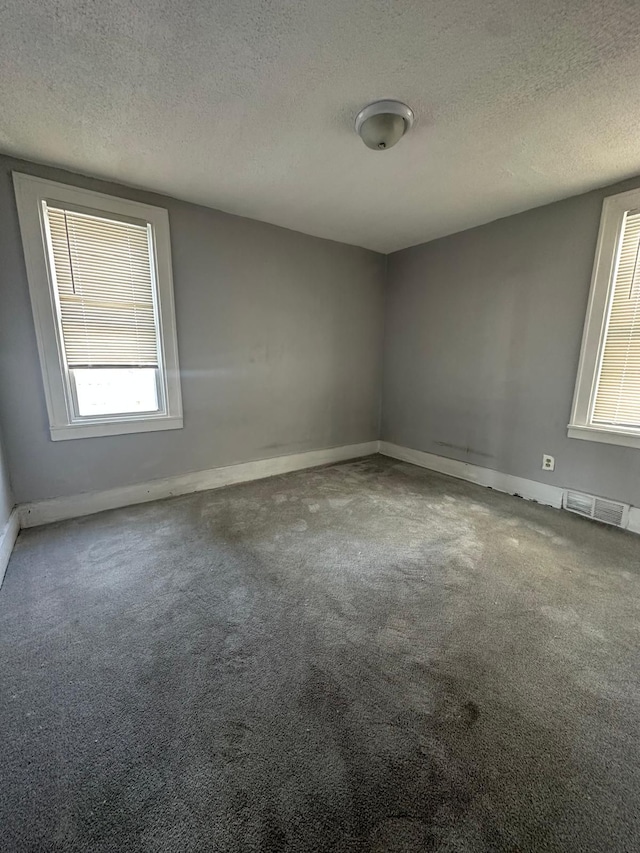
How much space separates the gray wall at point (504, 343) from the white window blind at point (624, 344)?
7.4 inches

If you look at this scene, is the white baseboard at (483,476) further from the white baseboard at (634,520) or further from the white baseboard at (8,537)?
the white baseboard at (8,537)

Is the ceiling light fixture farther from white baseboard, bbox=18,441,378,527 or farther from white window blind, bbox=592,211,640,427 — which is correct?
white baseboard, bbox=18,441,378,527

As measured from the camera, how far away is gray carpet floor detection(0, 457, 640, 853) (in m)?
0.93

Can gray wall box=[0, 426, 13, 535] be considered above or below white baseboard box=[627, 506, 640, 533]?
above

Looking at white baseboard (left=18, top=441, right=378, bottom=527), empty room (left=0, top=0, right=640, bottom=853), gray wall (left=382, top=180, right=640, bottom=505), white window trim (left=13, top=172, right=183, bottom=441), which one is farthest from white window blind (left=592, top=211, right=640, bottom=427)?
white window trim (left=13, top=172, right=183, bottom=441)

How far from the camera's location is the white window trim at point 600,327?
248cm

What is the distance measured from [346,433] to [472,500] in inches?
67.2

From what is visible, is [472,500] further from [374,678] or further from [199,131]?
[199,131]

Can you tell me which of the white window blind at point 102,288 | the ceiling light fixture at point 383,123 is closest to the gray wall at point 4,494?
the white window blind at point 102,288

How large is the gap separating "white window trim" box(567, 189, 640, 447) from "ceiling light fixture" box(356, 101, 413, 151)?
69.0 inches

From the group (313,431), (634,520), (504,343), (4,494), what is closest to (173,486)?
(4,494)

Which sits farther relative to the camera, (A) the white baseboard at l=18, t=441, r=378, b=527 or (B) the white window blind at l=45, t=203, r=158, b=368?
(A) the white baseboard at l=18, t=441, r=378, b=527

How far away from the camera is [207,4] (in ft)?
4.09

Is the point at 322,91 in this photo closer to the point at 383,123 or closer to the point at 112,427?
the point at 383,123
